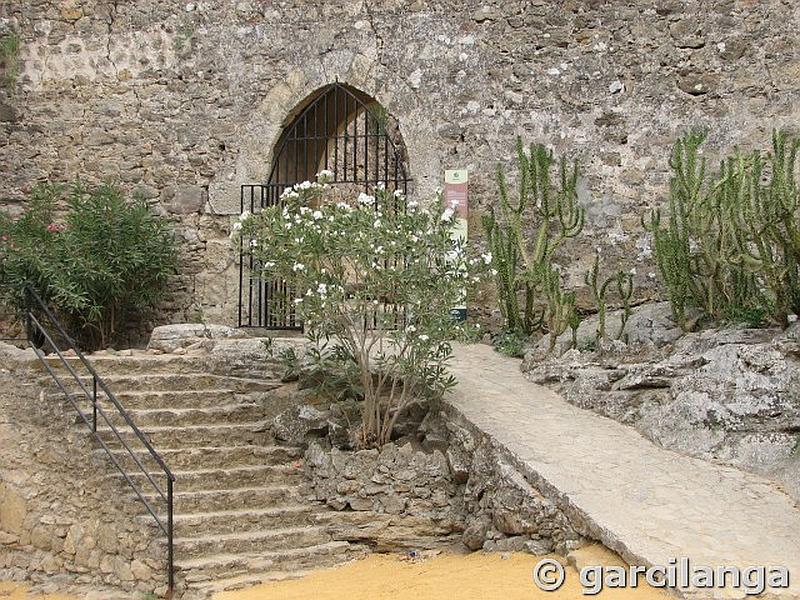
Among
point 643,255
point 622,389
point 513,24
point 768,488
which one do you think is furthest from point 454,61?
point 768,488

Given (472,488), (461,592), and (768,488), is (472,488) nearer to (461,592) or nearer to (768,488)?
(461,592)

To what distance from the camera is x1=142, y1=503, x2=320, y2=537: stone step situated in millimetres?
6578

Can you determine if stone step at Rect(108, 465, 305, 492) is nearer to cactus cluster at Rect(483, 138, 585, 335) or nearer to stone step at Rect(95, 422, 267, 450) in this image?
stone step at Rect(95, 422, 267, 450)

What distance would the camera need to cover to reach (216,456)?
721 cm

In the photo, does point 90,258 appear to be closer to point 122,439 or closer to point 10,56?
point 10,56

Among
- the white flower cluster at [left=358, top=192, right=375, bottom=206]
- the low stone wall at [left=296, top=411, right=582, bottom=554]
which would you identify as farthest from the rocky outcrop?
the white flower cluster at [left=358, top=192, right=375, bottom=206]

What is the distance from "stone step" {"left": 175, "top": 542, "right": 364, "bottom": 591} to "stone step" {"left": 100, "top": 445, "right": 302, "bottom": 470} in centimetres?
85

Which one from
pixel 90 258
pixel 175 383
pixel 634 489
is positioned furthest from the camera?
pixel 90 258

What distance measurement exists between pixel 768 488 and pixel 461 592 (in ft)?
6.63

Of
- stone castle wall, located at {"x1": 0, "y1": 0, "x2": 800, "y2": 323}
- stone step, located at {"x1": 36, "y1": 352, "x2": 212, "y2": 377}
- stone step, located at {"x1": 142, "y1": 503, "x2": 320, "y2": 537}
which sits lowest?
stone step, located at {"x1": 142, "y1": 503, "x2": 320, "y2": 537}

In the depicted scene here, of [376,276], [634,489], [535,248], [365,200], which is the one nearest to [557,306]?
[535,248]

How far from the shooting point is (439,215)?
23.6ft

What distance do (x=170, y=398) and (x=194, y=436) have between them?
491 millimetres

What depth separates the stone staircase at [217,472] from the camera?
6438 mm
